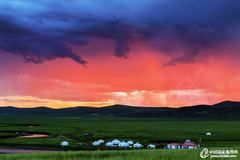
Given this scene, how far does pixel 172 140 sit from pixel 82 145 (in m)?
25.0

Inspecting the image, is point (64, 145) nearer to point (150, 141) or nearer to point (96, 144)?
point (96, 144)

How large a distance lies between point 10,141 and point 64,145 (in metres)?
22.0

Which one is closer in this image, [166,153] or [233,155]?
[233,155]

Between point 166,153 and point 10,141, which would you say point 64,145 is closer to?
point 10,141

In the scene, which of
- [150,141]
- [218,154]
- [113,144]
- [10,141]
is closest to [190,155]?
[218,154]

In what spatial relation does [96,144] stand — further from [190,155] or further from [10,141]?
[190,155]

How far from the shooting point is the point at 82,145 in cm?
9231

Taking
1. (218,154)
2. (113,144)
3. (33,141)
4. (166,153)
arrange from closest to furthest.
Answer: (218,154) → (166,153) → (113,144) → (33,141)

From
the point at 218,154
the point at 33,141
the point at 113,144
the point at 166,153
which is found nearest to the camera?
Answer: the point at 218,154

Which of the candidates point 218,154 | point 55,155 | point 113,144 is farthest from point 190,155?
point 113,144

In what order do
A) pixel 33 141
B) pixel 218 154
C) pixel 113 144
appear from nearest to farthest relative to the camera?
1. pixel 218 154
2. pixel 113 144
3. pixel 33 141

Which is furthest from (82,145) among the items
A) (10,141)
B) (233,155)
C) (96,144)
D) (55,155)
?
(233,155)

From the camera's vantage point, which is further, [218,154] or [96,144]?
[96,144]

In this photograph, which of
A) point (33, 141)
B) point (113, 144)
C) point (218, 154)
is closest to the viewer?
point (218, 154)
